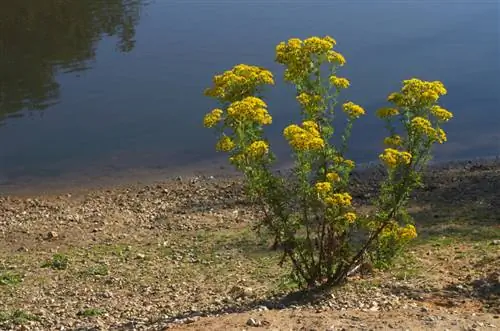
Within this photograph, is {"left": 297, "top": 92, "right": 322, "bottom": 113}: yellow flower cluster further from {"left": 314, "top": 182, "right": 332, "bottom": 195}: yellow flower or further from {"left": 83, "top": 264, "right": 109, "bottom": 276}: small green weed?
{"left": 83, "top": 264, "right": 109, "bottom": 276}: small green weed

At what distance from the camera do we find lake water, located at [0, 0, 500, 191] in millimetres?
14281

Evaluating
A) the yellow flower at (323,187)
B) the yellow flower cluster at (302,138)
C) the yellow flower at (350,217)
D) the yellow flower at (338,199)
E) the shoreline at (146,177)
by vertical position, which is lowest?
the shoreline at (146,177)

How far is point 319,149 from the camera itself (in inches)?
251

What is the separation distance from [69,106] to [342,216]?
10.9m

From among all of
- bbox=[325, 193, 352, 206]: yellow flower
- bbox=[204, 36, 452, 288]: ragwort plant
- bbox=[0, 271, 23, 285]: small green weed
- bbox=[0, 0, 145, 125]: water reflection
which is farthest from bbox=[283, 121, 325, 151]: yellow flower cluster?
bbox=[0, 0, 145, 125]: water reflection

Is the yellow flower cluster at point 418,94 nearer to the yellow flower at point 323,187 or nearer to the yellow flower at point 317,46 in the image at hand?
the yellow flower at point 317,46

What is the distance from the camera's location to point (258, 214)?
10062 millimetres

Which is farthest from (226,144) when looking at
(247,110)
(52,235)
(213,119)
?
(52,235)

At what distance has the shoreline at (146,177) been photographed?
12.8 m

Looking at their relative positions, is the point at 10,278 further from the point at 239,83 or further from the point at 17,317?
the point at 239,83

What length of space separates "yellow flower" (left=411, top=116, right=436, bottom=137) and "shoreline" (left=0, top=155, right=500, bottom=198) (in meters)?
6.41

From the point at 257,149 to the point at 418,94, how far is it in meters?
1.34

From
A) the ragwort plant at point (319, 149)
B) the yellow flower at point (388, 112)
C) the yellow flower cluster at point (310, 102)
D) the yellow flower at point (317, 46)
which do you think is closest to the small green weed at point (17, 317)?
the ragwort plant at point (319, 149)

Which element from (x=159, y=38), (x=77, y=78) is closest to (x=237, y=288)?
(x=77, y=78)
